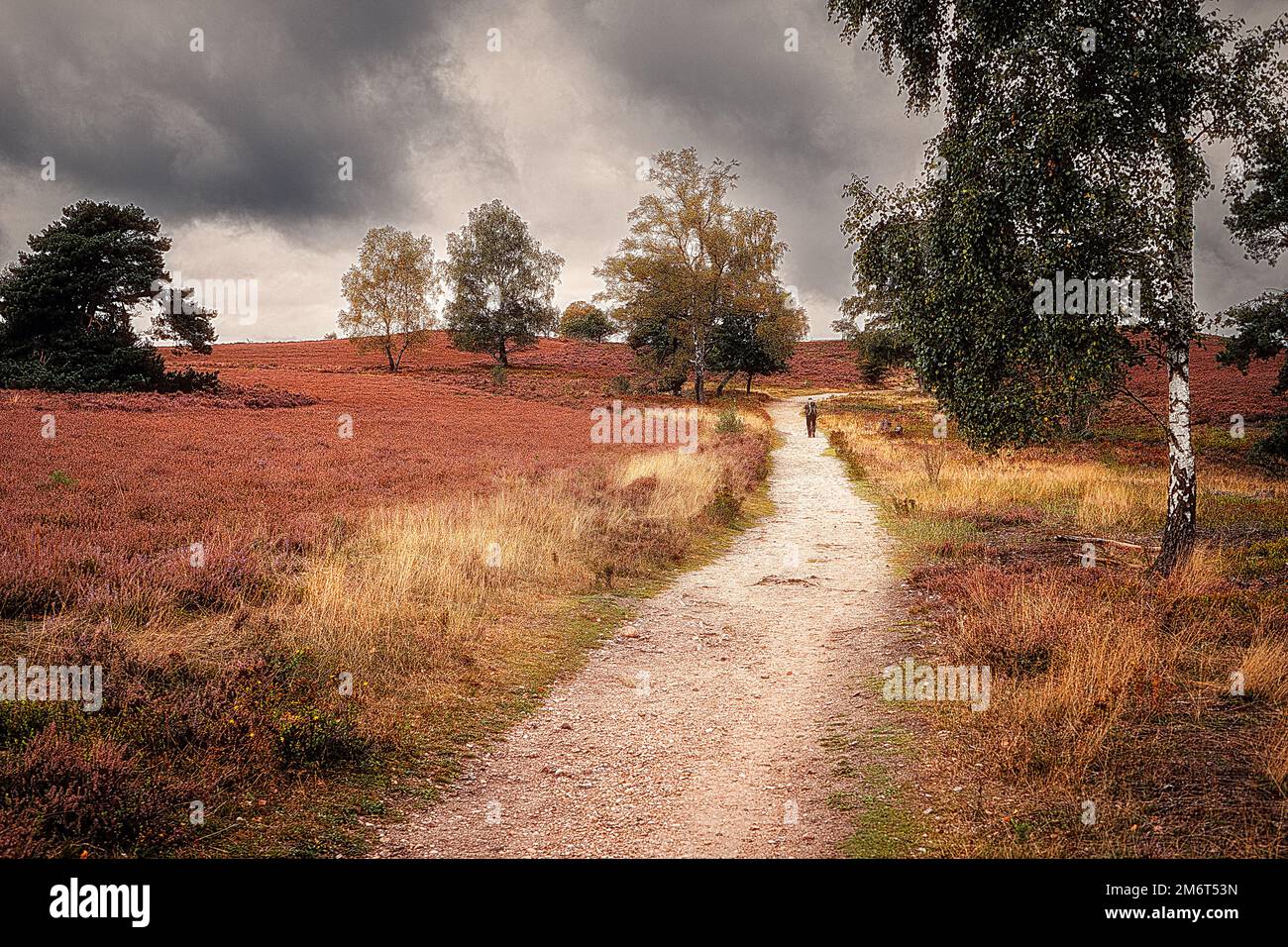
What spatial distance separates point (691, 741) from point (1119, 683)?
378 centimetres

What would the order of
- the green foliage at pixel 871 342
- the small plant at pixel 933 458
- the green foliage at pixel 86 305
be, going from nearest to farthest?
1. the small plant at pixel 933 458
2. the green foliage at pixel 86 305
3. the green foliage at pixel 871 342

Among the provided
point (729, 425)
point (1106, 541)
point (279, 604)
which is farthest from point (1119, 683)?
point (729, 425)

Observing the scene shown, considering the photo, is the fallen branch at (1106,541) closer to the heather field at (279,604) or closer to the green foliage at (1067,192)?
the green foliage at (1067,192)

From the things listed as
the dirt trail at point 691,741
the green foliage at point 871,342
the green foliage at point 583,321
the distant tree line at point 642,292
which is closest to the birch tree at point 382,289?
the distant tree line at point 642,292

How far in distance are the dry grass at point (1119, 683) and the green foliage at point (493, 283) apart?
63.7m

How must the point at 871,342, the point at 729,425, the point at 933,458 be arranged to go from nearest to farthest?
the point at 933,458 → the point at 729,425 → the point at 871,342

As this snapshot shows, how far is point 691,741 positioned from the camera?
241 inches

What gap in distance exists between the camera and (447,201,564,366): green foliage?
71500 millimetres

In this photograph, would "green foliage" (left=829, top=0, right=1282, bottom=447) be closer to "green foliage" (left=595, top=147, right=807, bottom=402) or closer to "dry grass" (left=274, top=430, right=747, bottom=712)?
"dry grass" (left=274, top=430, right=747, bottom=712)

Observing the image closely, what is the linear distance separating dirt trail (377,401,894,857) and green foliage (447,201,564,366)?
2541 inches

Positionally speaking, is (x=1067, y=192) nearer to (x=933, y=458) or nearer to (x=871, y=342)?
(x=933, y=458)

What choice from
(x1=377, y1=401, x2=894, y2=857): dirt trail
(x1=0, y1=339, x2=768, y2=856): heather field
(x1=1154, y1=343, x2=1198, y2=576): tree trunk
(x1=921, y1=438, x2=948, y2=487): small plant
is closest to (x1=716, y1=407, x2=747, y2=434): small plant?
(x1=921, y1=438, x2=948, y2=487): small plant

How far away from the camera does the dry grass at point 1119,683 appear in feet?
13.7
